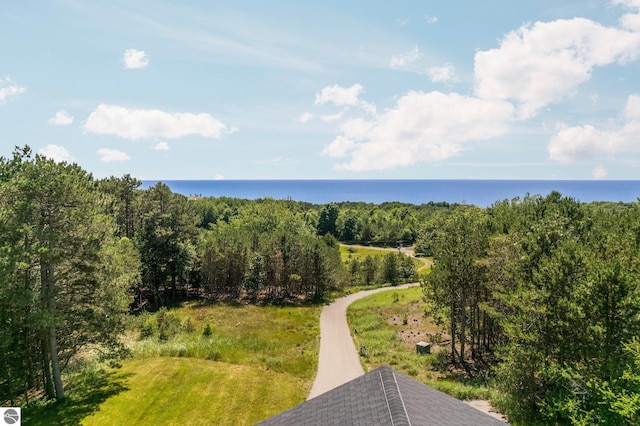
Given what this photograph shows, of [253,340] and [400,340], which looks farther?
[400,340]

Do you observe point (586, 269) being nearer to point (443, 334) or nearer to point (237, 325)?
point (443, 334)

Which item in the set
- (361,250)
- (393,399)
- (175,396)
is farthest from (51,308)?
(361,250)

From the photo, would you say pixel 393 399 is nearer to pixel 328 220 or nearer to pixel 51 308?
pixel 51 308

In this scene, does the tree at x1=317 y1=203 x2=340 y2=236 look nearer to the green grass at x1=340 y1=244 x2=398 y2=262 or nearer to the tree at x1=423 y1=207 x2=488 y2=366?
the green grass at x1=340 y1=244 x2=398 y2=262

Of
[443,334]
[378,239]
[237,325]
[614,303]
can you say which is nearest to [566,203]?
[443,334]

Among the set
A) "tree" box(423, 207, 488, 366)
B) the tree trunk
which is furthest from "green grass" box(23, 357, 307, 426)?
"tree" box(423, 207, 488, 366)
